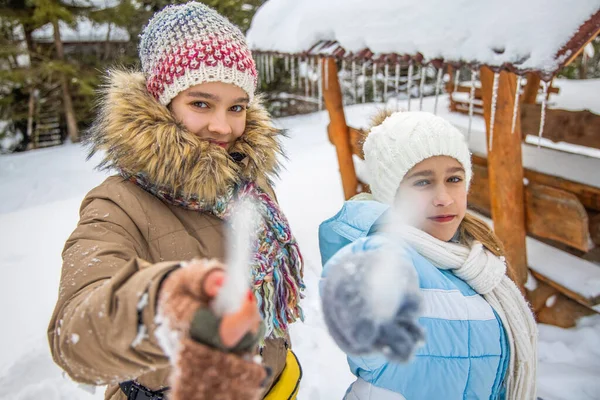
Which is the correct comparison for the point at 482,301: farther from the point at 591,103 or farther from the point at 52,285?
the point at 591,103

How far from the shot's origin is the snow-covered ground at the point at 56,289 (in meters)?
2.88

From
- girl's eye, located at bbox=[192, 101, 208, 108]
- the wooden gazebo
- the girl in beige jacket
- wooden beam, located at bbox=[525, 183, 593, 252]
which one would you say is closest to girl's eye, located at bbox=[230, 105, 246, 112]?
the girl in beige jacket

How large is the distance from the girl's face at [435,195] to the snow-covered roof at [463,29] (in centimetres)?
95

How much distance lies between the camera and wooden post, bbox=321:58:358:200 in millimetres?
4887

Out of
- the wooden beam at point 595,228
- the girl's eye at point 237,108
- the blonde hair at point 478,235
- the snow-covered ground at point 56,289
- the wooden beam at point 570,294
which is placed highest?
the girl's eye at point 237,108

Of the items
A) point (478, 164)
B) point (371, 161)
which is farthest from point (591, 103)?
point (371, 161)

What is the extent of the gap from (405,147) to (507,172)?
213 centimetres

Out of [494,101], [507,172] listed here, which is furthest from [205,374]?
[507,172]

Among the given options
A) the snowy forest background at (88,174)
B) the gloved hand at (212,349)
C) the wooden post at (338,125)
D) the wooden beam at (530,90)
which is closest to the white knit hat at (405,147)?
the snowy forest background at (88,174)

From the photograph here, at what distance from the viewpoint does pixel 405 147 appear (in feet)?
4.52

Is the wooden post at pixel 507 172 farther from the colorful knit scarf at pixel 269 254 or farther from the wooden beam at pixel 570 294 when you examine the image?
the colorful knit scarf at pixel 269 254

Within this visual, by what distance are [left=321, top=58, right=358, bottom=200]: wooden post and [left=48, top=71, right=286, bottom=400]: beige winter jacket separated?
3.47 meters

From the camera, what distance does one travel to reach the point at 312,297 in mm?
3867

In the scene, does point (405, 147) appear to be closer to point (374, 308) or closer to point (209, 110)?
point (209, 110)
